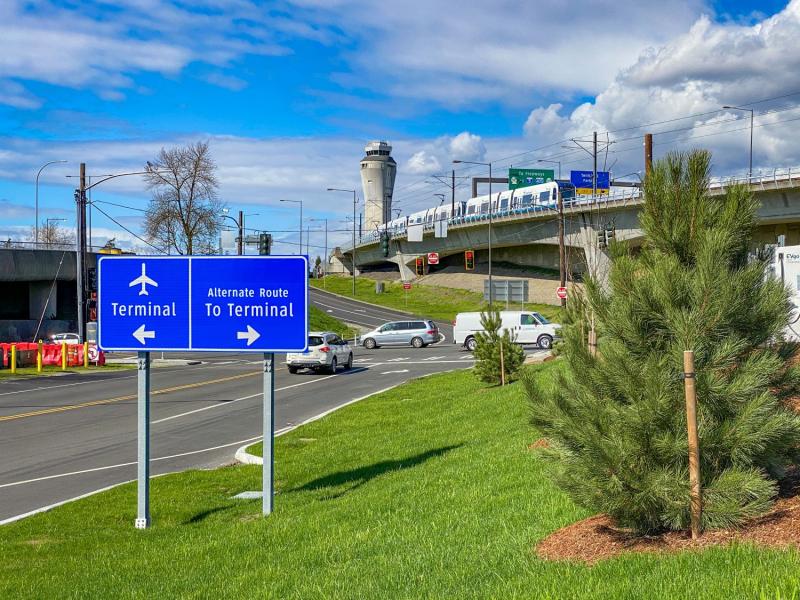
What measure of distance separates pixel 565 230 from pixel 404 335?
1957cm

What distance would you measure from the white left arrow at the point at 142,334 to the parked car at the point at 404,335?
1595 inches

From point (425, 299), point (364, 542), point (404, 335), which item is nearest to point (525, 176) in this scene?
point (425, 299)

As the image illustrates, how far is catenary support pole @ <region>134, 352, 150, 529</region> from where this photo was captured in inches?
374

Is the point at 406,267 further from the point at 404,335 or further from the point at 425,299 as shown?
the point at 404,335

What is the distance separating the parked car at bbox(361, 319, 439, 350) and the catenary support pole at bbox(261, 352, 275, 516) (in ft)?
133

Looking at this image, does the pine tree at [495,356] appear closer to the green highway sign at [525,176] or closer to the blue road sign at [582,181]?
the blue road sign at [582,181]

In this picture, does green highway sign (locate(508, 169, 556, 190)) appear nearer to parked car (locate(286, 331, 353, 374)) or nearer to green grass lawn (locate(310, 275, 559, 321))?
green grass lawn (locate(310, 275, 559, 321))

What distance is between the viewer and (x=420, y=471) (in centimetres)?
1077

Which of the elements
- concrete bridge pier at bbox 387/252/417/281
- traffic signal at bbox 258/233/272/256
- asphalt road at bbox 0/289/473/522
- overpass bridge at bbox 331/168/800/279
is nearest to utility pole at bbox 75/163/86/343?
asphalt road at bbox 0/289/473/522

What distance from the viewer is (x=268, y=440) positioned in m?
10.2

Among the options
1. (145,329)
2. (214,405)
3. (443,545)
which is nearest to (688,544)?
(443,545)

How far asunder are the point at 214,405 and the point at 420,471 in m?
13.0

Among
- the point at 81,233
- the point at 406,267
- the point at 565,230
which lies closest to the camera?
the point at 81,233

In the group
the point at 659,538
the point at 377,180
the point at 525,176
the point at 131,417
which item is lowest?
the point at 131,417
